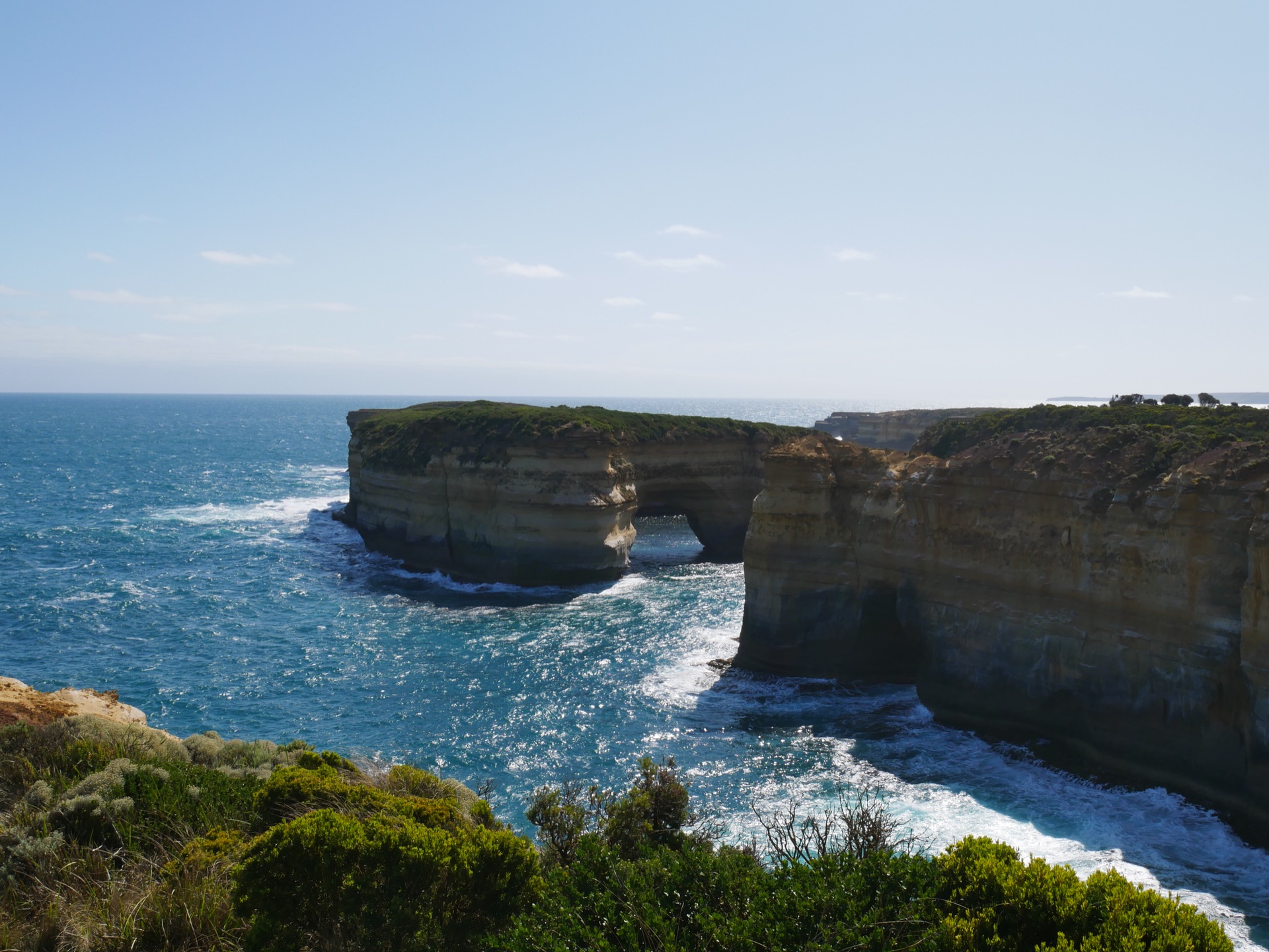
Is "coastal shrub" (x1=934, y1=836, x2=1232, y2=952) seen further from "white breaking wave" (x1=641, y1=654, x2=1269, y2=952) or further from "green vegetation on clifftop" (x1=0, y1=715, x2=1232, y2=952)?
"white breaking wave" (x1=641, y1=654, x2=1269, y2=952)

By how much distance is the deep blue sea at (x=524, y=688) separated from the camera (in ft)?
65.6

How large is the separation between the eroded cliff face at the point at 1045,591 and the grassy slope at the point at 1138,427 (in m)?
0.44

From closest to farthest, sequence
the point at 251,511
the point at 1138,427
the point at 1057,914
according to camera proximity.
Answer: the point at 1057,914 → the point at 1138,427 → the point at 251,511

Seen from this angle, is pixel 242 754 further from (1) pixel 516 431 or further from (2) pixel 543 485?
(1) pixel 516 431

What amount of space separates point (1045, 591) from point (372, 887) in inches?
795

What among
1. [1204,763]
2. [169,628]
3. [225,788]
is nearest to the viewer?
[225,788]

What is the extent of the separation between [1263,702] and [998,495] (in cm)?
847

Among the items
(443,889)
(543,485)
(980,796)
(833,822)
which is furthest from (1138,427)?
(543,485)

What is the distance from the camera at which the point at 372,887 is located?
9.68 m

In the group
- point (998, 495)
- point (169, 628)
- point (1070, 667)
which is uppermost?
point (998, 495)

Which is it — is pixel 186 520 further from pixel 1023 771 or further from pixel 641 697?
pixel 1023 771

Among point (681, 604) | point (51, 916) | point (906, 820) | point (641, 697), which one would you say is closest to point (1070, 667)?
point (906, 820)

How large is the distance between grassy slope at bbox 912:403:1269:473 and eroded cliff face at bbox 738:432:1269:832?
44cm

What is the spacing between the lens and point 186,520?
6228 cm
